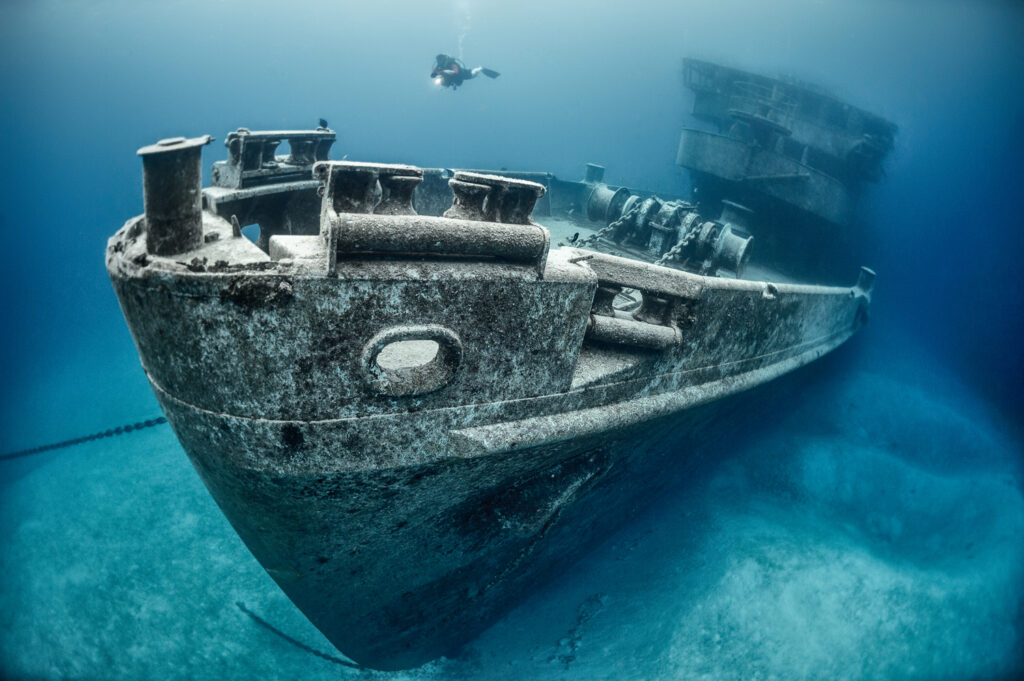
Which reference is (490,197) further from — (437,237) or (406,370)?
(406,370)

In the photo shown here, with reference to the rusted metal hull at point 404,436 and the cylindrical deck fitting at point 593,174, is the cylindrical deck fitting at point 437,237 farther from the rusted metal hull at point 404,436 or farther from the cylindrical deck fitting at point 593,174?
the cylindrical deck fitting at point 593,174

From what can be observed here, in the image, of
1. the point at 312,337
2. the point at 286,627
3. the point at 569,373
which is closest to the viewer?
the point at 312,337

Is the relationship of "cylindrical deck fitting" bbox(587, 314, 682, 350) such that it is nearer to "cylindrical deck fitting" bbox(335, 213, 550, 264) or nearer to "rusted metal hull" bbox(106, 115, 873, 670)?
"rusted metal hull" bbox(106, 115, 873, 670)

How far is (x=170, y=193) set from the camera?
181 centimetres

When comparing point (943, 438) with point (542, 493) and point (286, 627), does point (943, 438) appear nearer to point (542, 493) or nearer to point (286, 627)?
point (542, 493)

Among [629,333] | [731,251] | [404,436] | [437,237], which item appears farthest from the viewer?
[731,251]

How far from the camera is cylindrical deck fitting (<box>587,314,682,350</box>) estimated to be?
2588mm

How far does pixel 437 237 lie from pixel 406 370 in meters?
0.55

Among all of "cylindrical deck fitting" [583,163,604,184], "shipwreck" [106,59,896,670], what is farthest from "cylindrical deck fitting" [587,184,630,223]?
"shipwreck" [106,59,896,670]

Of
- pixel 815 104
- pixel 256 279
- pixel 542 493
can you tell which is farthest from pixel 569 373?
pixel 815 104

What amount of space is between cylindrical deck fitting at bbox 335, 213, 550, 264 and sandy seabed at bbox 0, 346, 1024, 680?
3.64 m

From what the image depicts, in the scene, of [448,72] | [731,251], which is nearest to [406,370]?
[731,251]

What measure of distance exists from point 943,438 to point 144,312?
11479 mm

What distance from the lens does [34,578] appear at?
586cm
